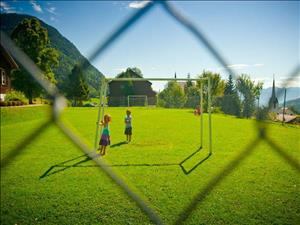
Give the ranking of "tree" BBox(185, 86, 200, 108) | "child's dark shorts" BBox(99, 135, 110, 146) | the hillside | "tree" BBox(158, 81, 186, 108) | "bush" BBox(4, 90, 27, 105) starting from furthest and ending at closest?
"tree" BBox(158, 81, 186, 108) < "tree" BBox(185, 86, 200, 108) < "bush" BBox(4, 90, 27, 105) < "child's dark shorts" BBox(99, 135, 110, 146) < the hillside

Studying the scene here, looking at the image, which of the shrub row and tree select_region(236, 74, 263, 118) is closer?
tree select_region(236, 74, 263, 118)

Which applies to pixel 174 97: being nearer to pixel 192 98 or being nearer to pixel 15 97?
pixel 192 98

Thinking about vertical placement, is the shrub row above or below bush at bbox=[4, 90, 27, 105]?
below

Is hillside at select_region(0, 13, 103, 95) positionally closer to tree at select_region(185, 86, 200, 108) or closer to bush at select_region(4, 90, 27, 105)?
bush at select_region(4, 90, 27, 105)

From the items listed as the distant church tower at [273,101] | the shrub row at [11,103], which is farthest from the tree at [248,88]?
the shrub row at [11,103]

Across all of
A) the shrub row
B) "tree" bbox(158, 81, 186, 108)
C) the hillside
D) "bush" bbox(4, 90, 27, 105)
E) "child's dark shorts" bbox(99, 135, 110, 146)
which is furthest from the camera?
"tree" bbox(158, 81, 186, 108)

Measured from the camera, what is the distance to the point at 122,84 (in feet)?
146

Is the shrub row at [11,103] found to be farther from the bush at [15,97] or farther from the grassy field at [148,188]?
the grassy field at [148,188]

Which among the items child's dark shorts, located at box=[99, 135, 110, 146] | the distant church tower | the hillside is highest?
the hillside

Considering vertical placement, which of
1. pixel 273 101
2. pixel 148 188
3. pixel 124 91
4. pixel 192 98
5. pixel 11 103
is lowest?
pixel 148 188

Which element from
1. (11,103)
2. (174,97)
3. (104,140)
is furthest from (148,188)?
(174,97)

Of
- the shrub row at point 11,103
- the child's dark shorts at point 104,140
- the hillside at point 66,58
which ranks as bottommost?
the child's dark shorts at point 104,140

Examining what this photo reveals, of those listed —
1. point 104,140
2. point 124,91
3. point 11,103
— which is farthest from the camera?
point 124,91

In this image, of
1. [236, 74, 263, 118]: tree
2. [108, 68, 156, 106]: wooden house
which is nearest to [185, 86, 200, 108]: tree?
[108, 68, 156, 106]: wooden house
